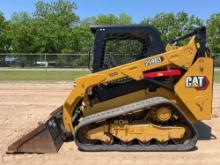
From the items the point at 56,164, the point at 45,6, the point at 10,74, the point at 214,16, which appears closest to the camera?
the point at 56,164

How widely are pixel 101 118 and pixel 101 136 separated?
1.12ft

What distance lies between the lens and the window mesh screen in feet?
30.0

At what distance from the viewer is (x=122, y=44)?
9266 mm

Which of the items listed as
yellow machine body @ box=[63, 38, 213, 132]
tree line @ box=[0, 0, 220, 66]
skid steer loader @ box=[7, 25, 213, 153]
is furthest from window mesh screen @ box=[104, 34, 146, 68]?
tree line @ box=[0, 0, 220, 66]

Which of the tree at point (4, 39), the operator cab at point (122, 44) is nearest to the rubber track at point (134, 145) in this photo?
the operator cab at point (122, 44)

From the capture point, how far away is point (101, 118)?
8312 mm

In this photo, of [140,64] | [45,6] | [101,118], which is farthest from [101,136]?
[45,6]

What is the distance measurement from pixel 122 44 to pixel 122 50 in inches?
4.7

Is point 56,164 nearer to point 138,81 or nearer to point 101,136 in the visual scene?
point 101,136

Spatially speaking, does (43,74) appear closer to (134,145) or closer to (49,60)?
(49,60)

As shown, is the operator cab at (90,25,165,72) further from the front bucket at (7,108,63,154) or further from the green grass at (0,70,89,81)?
the green grass at (0,70,89,81)

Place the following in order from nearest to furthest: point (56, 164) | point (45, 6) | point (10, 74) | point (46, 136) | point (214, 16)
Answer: point (56, 164), point (46, 136), point (10, 74), point (214, 16), point (45, 6)

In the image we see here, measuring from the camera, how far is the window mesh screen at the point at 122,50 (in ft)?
30.0

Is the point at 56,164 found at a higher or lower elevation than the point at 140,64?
lower
